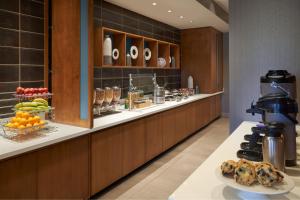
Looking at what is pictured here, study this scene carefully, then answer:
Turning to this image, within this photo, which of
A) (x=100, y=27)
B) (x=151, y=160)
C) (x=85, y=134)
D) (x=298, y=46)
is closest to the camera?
(x=298, y=46)

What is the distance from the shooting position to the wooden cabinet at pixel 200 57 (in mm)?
6152

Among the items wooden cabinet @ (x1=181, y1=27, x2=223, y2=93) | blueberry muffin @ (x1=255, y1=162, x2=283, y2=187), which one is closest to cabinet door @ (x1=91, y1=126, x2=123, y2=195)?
blueberry muffin @ (x1=255, y1=162, x2=283, y2=187)

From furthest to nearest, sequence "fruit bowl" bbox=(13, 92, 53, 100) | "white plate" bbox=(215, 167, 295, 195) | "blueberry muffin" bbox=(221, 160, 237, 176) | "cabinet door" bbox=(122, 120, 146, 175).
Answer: "cabinet door" bbox=(122, 120, 146, 175)
"fruit bowl" bbox=(13, 92, 53, 100)
"blueberry muffin" bbox=(221, 160, 237, 176)
"white plate" bbox=(215, 167, 295, 195)

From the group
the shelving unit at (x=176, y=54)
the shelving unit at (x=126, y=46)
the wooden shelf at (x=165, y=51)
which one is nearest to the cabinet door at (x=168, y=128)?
the shelving unit at (x=126, y=46)

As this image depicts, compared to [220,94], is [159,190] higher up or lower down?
lower down

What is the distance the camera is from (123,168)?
2.96 meters

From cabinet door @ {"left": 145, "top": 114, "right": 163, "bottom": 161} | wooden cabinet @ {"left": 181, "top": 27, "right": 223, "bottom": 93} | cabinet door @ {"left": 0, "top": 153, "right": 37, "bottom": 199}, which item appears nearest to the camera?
cabinet door @ {"left": 0, "top": 153, "right": 37, "bottom": 199}

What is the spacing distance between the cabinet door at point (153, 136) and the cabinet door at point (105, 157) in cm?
65

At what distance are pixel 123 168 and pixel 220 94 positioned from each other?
4933 mm

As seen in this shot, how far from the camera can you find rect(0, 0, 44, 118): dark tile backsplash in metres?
2.43

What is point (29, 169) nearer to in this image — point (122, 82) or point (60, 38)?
point (60, 38)

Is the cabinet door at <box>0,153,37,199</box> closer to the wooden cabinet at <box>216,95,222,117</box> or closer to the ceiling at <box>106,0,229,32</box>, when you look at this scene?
the ceiling at <box>106,0,229,32</box>

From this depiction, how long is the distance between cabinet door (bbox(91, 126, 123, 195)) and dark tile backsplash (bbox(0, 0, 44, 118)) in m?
0.90

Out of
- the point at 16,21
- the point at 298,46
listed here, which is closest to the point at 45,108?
the point at 16,21
